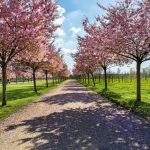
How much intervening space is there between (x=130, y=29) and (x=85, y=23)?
14631 mm

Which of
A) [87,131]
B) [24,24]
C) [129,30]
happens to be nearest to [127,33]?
[129,30]

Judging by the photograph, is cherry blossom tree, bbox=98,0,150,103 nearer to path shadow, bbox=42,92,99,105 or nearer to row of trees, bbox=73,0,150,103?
row of trees, bbox=73,0,150,103

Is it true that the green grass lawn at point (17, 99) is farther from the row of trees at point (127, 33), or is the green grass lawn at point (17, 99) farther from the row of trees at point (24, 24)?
the row of trees at point (127, 33)

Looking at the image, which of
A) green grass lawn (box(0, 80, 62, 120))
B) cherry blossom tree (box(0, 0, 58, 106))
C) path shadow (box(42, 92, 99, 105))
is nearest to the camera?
green grass lawn (box(0, 80, 62, 120))

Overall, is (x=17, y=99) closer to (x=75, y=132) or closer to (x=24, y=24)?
(x=24, y=24)

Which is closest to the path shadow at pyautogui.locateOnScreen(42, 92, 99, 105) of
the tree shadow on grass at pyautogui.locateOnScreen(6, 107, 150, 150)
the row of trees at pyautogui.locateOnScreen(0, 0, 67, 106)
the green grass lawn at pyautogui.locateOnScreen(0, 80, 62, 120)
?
the green grass lawn at pyautogui.locateOnScreen(0, 80, 62, 120)

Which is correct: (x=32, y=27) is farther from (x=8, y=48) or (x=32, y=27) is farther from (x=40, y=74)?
(x=40, y=74)

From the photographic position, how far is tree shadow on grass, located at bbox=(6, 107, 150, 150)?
10.2 metres

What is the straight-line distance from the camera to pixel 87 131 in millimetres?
12383

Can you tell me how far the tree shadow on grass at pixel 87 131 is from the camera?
400 inches

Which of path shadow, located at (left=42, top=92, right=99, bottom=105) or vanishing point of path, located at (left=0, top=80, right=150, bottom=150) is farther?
path shadow, located at (left=42, top=92, right=99, bottom=105)

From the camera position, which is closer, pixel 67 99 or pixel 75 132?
pixel 75 132

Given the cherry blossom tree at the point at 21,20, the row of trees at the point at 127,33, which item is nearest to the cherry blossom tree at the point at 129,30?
the row of trees at the point at 127,33

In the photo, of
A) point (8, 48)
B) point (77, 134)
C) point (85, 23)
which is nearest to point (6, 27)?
point (8, 48)
